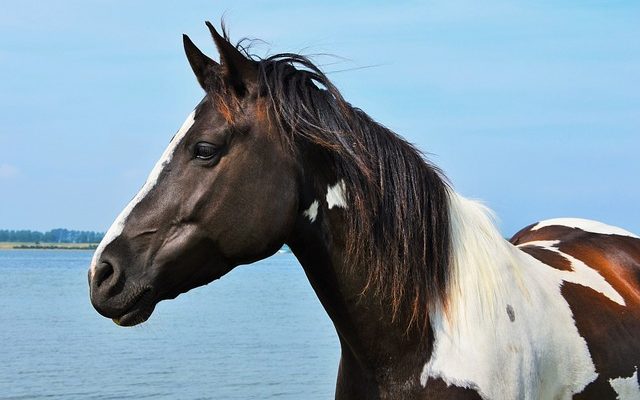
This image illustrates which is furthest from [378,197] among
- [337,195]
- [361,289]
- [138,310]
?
[138,310]

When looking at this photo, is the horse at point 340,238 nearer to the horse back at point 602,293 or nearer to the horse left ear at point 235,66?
the horse left ear at point 235,66

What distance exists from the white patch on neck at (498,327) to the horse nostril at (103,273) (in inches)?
50.6

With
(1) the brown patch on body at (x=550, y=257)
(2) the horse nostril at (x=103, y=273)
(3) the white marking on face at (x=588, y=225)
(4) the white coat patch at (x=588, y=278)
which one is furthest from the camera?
(3) the white marking on face at (x=588, y=225)

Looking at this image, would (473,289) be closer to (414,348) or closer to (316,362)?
(414,348)

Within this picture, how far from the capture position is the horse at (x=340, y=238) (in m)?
3.61

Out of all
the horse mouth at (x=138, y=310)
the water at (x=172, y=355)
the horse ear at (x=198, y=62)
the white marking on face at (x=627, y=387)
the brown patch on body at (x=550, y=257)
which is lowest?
the water at (x=172, y=355)

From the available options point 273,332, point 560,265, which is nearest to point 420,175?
point 560,265

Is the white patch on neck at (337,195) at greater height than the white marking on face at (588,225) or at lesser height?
greater

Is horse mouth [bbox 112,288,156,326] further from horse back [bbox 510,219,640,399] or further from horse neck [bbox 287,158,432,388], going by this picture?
horse back [bbox 510,219,640,399]

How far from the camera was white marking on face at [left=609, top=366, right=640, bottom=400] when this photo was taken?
14.0 ft

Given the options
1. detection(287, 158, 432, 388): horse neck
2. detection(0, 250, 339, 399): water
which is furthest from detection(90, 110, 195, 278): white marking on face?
detection(0, 250, 339, 399): water

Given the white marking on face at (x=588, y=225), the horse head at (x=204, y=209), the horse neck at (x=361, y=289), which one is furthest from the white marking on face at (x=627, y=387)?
the horse head at (x=204, y=209)

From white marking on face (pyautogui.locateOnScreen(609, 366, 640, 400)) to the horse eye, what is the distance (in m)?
2.09

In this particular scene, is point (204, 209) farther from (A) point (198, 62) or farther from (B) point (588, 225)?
(B) point (588, 225)
